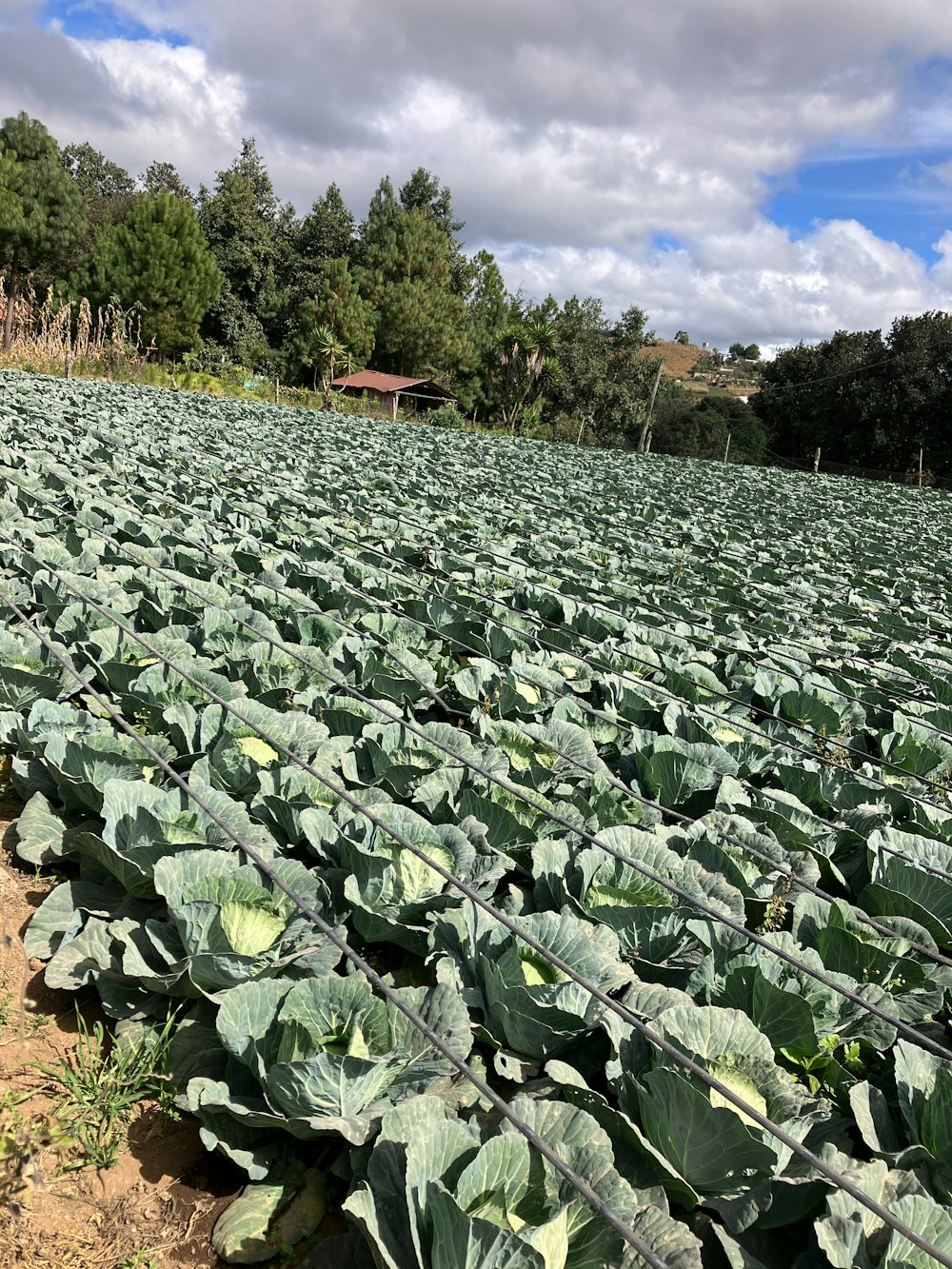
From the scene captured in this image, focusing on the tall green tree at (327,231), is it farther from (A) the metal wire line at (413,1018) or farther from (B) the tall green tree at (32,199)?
(A) the metal wire line at (413,1018)

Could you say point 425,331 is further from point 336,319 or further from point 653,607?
point 653,607

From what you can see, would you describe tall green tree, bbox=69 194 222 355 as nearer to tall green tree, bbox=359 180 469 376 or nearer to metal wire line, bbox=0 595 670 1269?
tall green tree, bbox=359 180 469 376

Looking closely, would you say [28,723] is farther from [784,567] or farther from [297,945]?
[784,567]

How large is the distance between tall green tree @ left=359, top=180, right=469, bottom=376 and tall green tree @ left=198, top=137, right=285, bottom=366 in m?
4.56

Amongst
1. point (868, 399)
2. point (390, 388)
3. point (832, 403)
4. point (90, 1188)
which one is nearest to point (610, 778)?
point (90, 1188)

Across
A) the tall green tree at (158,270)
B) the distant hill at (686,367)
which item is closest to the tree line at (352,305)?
the tall green tree at (158,270)

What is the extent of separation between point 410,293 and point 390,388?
7477 millimetres

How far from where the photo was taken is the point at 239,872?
1.96 m

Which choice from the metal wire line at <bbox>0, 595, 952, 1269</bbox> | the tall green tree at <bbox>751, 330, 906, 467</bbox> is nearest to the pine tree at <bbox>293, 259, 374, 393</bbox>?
the tall green tree at <bbox>751, 330, 906, 467</bbox>

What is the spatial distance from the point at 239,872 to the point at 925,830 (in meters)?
2.34

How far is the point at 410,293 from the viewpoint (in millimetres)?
39156

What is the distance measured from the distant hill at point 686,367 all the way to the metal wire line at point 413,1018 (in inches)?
3328

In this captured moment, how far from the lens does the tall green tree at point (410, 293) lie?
129 feet

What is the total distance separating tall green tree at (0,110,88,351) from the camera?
24.3m
